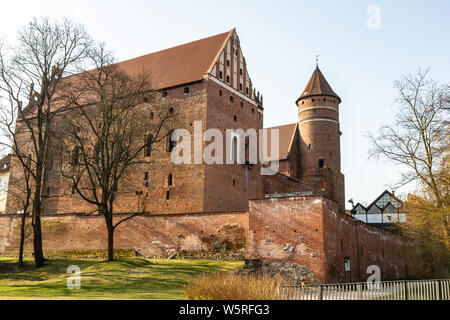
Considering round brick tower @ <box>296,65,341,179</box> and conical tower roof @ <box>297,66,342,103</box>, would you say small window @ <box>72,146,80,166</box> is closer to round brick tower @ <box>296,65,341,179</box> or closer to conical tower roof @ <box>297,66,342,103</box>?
round brick tower @ <box>296,65,341,179</box>

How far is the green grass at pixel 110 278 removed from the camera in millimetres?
12865

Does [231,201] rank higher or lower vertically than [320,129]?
lower

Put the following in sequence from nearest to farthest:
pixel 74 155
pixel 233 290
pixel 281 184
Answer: pixel 233 290 → pixel 74 155 → pixel 281 184

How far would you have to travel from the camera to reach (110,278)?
54.5ft

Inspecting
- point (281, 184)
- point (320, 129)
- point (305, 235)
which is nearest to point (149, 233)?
point (305, 235)

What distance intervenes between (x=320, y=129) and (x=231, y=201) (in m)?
15.8

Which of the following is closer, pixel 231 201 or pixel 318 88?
pixel 231 201

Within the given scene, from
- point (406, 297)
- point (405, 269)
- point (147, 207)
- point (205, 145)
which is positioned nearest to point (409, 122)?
point (406, 297)

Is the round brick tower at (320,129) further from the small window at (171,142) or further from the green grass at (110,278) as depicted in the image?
the green grass at (110,278)

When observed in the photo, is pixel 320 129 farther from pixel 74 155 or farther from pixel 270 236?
pixel 74 155

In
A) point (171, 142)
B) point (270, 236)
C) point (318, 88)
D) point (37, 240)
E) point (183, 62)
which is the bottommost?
point (37, 240)

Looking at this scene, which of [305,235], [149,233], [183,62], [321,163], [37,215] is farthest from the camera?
[321,163]

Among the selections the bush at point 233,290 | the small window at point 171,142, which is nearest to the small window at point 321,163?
the small window at point 171,142

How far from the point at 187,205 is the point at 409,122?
45.3 feet
